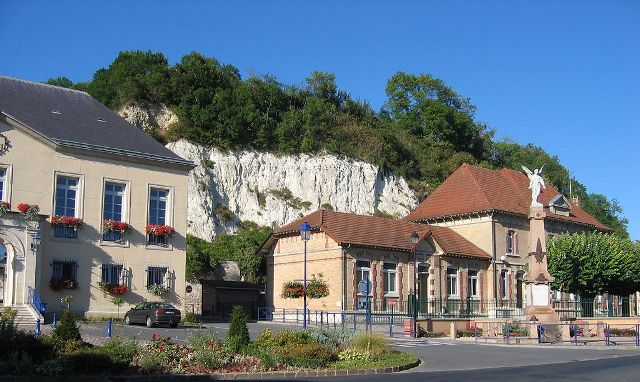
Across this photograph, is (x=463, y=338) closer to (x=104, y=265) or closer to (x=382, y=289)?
(x=382, y=289)

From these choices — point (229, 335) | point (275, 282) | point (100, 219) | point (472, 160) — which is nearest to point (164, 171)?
point (100, 219)

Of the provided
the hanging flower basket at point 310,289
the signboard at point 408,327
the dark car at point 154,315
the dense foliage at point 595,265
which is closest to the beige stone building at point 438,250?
the hanging flower basket at point 310,289

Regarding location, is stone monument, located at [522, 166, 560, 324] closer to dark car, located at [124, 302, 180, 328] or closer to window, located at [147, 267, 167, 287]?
dark car, located at [124, 302, 180, 328]

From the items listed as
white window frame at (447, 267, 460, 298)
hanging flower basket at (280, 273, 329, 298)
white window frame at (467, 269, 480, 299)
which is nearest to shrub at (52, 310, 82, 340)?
hanging flower basket at (280, 273, 329, 298)

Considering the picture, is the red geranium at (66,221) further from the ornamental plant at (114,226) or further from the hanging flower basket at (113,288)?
the hanging flower basket at (113,288)

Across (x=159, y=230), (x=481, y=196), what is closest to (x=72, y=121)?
(x=159, y=230)

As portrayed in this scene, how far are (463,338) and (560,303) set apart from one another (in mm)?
20169

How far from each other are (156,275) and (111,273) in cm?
237

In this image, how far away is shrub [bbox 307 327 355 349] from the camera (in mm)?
20969

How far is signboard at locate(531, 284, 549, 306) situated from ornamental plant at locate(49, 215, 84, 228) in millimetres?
20969

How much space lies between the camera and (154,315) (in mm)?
31156

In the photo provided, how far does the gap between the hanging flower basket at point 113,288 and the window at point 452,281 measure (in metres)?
20.4

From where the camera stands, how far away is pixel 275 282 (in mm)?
45562

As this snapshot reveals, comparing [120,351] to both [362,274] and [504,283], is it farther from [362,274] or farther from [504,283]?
[504,283]
